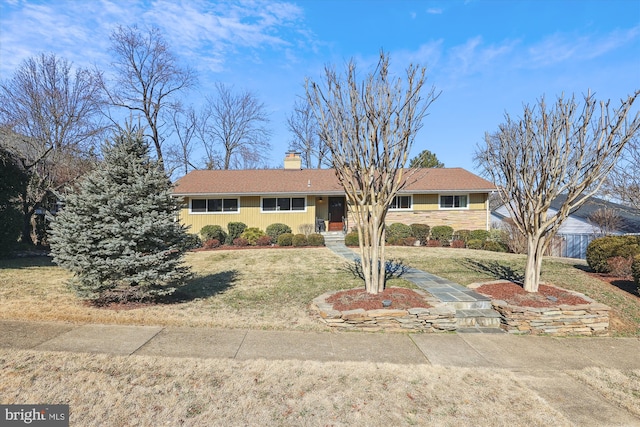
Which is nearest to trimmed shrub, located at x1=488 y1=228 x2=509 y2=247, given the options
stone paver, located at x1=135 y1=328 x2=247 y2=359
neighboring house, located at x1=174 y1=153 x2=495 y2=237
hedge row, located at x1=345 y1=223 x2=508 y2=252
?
hedge row, located at x1=345 y1=223 x2=508 y2=252

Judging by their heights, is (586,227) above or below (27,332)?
above

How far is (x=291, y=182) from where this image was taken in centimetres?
2053

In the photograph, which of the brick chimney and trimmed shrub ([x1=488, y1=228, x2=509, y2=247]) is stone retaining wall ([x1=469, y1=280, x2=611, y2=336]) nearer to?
trimmed shrub ([x1=488, y1=228, x2=509, y2=247])

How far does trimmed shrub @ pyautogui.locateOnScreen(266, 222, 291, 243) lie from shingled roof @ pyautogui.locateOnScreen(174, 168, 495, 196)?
6.97 ft

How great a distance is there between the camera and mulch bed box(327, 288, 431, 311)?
584 cm

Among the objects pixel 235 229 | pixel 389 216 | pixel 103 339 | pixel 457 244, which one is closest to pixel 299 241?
pixel 235 229

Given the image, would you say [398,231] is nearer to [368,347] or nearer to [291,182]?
[291,182]

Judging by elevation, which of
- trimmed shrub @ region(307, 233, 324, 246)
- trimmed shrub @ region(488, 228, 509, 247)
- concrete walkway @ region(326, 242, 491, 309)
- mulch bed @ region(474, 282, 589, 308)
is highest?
trimmed shrub @ region(488, 228, 509, 247)

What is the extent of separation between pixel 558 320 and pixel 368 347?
138 inches

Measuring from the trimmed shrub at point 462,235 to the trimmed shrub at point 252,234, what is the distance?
10128 millimetres

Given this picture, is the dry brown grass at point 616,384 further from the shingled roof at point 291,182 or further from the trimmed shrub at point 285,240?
the shingled roof at point 291,182

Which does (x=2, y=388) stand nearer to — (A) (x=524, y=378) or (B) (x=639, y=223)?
(A) (x=524, y=378)

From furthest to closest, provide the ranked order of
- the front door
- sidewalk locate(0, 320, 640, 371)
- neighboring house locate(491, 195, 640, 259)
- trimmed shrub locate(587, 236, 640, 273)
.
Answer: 1. the front door
2. neighboring house locate(491, 195, 640, 259)
3. trimmed shrub locate(587, 236, 640, 273)
4. sidewalk locate(0, 320, 640, 371)

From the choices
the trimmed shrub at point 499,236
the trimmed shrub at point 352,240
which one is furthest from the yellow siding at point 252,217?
the trimmed shrub at point 499,236
